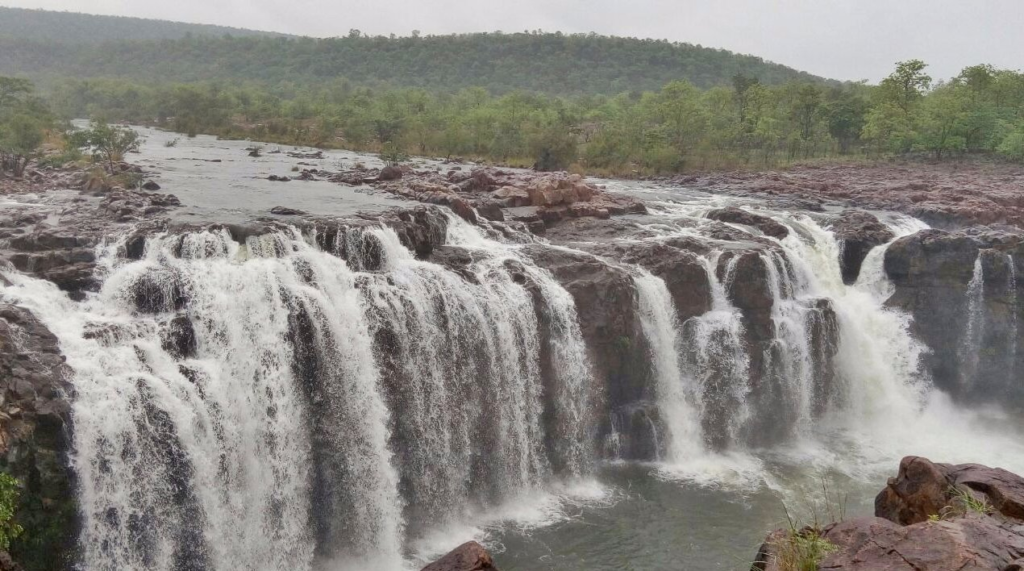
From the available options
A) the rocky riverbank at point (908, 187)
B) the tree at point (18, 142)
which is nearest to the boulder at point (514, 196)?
the rocky riverbank at point (908, 187)

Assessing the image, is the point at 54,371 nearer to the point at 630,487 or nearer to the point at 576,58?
the point at 630,487

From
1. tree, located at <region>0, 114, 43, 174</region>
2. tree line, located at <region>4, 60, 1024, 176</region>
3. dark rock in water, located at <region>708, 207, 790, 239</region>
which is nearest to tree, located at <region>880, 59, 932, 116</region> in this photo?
tree line, located at <region>4, 60, 1024, 176</region>

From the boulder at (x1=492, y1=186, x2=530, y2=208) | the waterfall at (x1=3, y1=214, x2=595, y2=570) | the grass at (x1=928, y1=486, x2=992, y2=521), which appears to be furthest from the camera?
the boulder at (x1=492, y1=186, x2=530, y2=208)

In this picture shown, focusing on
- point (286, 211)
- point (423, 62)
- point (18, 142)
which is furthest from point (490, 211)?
point (423, 62)

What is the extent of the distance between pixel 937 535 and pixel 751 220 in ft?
68.4

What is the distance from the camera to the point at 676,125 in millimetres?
56250

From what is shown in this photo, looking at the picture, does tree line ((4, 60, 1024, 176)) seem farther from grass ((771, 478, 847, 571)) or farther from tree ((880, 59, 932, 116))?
grass ((771, 478, 847, 571))

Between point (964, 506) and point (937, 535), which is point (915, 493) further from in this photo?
point (937, 535)

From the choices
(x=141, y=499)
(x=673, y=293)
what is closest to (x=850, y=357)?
(x=673, y=293)

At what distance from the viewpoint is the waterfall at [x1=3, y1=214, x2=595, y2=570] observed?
11766mm

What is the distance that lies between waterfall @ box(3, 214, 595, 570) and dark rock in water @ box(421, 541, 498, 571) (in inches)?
164

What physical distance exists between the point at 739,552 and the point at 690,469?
3.96 m

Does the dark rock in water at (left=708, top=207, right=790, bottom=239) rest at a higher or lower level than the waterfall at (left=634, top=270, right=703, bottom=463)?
higher

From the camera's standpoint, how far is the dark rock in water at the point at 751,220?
25547mm
